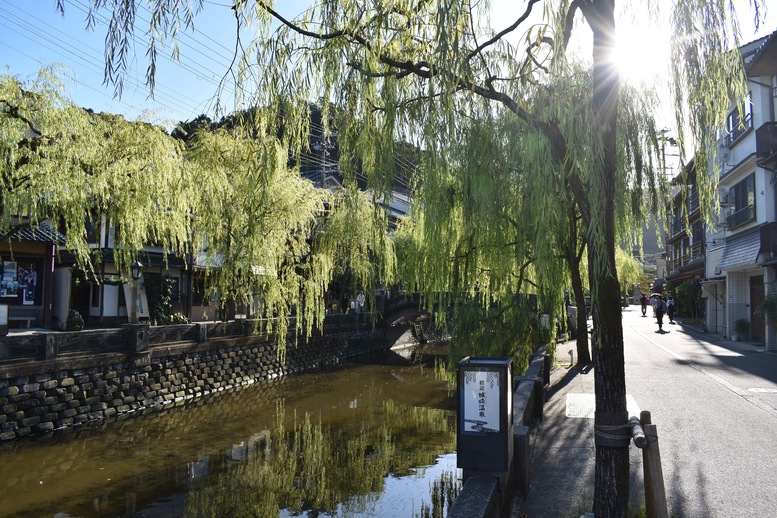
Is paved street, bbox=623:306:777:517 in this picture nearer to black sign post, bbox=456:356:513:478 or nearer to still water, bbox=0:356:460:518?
black sign post, bbox=456:356:513:478

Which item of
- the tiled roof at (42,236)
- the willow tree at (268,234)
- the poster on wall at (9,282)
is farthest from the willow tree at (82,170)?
the poster on wall at (9,282)

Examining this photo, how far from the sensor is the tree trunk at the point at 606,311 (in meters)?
4.44

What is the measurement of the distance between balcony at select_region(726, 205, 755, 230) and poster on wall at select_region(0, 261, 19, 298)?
27140 millimetres

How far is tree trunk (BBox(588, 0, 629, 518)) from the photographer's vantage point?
14.6 ft

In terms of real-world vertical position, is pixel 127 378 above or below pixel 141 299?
below

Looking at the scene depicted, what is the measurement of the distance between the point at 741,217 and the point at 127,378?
886 inches

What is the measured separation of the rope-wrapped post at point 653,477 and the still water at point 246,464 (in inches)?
171

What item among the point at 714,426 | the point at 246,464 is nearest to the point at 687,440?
the point at 714,426

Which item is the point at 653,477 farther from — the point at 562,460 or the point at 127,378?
the point at 127,378

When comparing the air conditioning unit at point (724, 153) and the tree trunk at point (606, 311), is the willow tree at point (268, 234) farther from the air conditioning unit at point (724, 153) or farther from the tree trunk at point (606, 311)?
the air conditioning unit at point (724, 153)

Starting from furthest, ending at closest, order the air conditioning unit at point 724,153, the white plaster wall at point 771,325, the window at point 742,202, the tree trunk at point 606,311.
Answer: the air conditioning unit at point 724,153 < the window at point 742,202 < the white plaster wall at point 771,325 < the tree trunk at point 606,311

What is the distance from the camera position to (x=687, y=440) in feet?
26.2

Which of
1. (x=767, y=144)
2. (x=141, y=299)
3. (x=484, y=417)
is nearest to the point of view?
(x=484, y=417)

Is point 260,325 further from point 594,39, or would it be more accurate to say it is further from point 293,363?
point 594,39
